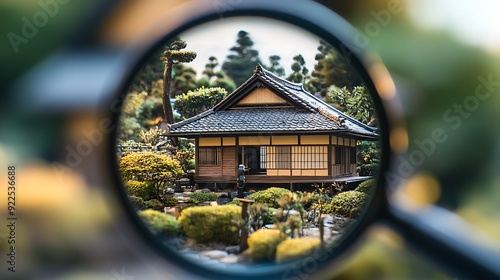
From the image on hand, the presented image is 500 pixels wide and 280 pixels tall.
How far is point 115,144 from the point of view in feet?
3.84

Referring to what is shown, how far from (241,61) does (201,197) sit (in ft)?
2.81

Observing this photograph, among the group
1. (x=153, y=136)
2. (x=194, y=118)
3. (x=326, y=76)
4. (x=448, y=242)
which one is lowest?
(x=448, y=242)

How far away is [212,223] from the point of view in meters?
2.03

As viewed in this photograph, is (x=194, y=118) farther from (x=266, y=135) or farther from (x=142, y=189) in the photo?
(x=142, y=189)

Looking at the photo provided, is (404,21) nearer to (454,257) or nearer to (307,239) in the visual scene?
(454,257)

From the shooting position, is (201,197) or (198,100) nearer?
(201,197)

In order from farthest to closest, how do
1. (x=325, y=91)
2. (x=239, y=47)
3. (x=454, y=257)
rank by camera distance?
(x=325, y=91)
(x=239, y=47)
(x=454, y=257)

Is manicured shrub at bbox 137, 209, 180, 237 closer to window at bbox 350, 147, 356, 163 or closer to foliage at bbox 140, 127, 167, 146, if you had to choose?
foliage at bbox 140, 127, 167, 146

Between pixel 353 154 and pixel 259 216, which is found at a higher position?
pixel 353 154

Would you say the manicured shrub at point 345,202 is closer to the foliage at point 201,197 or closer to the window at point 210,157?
the foliage at point 201,197

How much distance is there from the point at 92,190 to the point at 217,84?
170 cm

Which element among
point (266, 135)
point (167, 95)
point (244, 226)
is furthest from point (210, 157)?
point (244, 226)

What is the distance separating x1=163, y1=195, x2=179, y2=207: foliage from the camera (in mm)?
2443

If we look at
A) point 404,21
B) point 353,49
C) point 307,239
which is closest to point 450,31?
point 404,21
